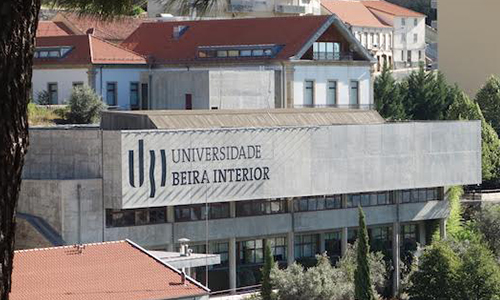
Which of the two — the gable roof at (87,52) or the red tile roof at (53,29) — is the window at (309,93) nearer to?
the gable roof at (87,52)

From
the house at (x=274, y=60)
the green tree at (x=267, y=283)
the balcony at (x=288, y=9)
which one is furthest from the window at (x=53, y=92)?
the balcony at (x=288, y=9)

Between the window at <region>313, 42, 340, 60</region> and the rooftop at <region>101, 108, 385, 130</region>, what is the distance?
9.94 meters

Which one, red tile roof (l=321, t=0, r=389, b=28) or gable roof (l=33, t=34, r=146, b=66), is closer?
gable roof (l=33, t=34, r=146, b=66)

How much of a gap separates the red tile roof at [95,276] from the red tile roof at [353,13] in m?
59.7

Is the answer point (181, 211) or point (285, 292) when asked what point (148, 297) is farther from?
point (181, 211)

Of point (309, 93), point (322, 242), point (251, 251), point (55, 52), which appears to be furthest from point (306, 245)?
point (55, 52)

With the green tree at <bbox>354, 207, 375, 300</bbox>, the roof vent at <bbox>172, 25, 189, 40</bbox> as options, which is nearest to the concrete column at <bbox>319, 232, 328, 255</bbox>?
the green tree at <bbox>354, 207, 375, 300</bbox>

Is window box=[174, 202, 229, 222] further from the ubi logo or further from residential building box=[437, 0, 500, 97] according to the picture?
residential building box=[437, 0, 500, 97]

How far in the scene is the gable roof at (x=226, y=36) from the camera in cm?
5850

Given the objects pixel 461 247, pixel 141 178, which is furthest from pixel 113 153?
pixel 461 247

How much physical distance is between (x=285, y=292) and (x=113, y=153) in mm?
5860

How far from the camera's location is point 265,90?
5447 centimetres

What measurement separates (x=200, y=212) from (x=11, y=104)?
35881 mm

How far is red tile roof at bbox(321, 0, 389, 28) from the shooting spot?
93.9m
